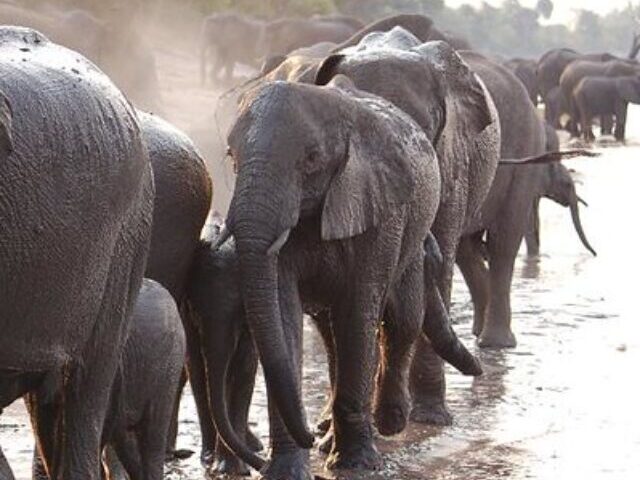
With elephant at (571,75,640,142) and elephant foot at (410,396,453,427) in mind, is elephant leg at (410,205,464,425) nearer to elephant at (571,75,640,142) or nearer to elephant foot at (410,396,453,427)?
elephant foot at (410,396,453,427)

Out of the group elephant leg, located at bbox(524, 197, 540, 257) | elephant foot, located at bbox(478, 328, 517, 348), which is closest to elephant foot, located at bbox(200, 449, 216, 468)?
elephant foot, located at bbox(478, 328, 517, 348)

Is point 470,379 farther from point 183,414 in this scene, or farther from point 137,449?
point 137,449

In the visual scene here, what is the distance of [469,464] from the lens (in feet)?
25.3

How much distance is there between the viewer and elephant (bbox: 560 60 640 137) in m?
42.6

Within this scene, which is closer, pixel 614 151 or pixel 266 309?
pixel 266 309

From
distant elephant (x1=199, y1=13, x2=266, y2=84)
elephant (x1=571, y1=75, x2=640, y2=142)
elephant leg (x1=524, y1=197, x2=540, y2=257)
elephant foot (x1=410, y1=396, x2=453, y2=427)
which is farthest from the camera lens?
elephant (x1=571, y1=75, x2=640, y2=142)

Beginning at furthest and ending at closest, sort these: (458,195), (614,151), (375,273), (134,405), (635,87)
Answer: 1. (635,87)
2. (614,151)
3. (458,195)
4. (375,273)
5. (134,405)

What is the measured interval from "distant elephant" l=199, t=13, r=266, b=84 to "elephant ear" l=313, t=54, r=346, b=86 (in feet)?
95.3

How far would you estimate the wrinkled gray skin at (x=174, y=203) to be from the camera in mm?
6418

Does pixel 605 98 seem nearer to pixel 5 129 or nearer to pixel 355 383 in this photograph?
pixel 355 383

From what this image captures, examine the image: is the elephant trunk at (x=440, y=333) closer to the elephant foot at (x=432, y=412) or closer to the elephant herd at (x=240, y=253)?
the elephant herd at (x=240, y=253)

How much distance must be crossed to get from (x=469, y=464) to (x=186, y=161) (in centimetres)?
189

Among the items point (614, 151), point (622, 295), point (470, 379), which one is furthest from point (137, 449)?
point (614, 151)

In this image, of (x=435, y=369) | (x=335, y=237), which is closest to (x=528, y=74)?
(x=435, y=369)
